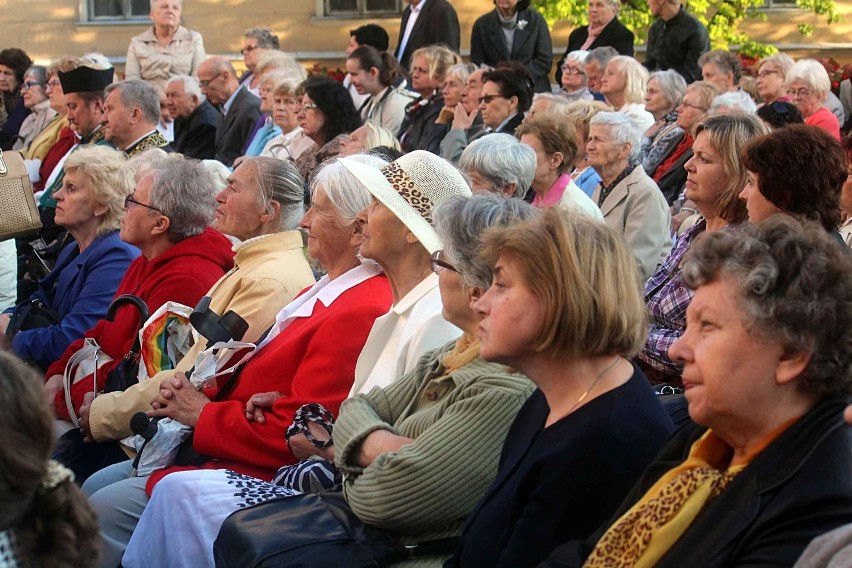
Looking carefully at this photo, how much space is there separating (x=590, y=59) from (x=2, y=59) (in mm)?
7129

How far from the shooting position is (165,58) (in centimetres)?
1338

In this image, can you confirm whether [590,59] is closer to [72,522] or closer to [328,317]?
[328,317]

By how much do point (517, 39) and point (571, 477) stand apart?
32.8 ft

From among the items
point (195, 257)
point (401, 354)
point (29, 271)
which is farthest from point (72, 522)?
point (29, 271)

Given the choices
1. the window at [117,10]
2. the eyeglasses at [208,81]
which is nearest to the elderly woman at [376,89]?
the eyeglasses at [208,81]

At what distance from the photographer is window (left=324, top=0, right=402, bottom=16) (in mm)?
17625

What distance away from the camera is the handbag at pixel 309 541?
3.36m

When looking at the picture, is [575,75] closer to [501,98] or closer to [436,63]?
[436,63]

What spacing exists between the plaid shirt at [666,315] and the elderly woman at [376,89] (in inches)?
227

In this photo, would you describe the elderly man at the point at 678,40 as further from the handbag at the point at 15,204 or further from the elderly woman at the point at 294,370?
the elderly woman at the point at 294,370

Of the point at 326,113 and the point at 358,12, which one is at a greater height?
the point at 326,113

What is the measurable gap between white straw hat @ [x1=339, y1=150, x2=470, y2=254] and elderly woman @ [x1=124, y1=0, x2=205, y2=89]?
948cm

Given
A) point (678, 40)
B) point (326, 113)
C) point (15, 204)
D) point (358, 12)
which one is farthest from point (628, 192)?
point (358, 12)

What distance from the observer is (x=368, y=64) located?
34.1 ft
